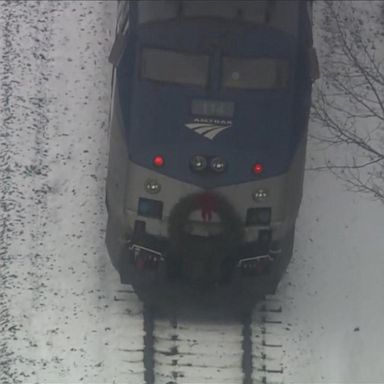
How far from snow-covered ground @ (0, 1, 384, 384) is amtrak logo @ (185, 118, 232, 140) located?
2.37 meters

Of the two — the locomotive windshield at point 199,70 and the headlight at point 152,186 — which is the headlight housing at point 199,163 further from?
the locomotive windshield at point 199,70

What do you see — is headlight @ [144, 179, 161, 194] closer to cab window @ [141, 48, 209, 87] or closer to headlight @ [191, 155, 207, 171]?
headlight @ [191, 155, 207, 171]

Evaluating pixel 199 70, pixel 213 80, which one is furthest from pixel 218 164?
pixel 199 70

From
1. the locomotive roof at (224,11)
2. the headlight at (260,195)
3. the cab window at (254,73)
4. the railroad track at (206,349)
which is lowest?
the railroad track at (206,349)

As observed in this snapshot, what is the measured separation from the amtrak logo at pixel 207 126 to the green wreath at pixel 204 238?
72 centimetres

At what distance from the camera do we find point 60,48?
13.0 m

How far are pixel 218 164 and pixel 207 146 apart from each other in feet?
0.78

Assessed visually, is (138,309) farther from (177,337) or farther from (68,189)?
(68,189)

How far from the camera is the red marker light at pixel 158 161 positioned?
32.1 feet

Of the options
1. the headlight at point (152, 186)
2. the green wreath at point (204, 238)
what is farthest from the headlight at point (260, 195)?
the headlight at point (152, 186)

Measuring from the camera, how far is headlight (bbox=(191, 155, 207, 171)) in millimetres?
9750

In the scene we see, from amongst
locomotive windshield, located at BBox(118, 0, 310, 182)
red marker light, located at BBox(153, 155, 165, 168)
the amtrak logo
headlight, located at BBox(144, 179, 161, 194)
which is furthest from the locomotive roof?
headlight, located at BBox(144, 179, 161, 194)

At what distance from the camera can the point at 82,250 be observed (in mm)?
11414

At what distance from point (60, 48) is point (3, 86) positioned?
103cm
